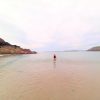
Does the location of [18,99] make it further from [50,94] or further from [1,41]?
[1,41]

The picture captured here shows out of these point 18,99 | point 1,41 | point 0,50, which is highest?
point 1,41

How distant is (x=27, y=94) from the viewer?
9070mm

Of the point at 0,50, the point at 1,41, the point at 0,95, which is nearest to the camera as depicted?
the point at 0,95

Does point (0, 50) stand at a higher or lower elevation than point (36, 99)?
higher

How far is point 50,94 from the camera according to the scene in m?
9.04

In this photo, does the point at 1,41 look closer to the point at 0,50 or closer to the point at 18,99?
the point at 0,50

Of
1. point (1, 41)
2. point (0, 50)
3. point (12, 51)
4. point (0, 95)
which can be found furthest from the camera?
point (1, 41)

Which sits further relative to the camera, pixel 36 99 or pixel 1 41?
pixel 1 41

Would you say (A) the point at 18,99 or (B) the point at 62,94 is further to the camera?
(B) the point at 62,94

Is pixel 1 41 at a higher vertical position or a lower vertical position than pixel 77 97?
higher

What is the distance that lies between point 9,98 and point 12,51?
8078 cm

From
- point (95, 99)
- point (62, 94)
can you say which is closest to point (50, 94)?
point (62, 94)

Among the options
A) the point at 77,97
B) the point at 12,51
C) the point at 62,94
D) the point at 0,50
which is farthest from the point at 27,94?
the point at 12,51

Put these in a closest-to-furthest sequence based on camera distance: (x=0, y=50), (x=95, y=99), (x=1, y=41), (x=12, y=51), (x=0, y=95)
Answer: (x=95, y=99), (x=0, y=95), (x=0, y=50), (x=12, y=51), (x=1, y=41)
